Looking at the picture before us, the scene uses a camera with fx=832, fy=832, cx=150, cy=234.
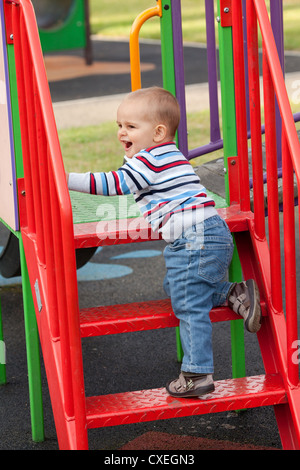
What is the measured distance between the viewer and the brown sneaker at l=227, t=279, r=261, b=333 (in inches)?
105

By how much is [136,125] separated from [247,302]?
2.22ft

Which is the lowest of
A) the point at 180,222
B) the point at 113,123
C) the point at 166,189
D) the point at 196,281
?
the point at 113,123

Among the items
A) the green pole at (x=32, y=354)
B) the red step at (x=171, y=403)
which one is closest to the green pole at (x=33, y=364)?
the green pole at (x=32, y=354)

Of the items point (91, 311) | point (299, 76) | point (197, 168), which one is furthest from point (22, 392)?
point (299, 76)

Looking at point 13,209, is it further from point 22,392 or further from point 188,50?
point 188,50

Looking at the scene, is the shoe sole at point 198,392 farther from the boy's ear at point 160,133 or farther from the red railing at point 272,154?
the boy's ear at point 160,133

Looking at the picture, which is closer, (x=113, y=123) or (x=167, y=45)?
(x=167, y=45)

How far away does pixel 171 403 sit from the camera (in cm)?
254

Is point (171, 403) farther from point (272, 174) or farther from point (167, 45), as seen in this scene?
point (167, 45)

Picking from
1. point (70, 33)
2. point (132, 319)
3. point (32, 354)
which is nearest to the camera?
point (132, 319)

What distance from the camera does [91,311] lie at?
289 centimetres

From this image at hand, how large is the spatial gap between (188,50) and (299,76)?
409 cm

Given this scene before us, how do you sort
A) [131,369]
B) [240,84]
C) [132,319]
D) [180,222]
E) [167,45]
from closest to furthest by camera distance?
[180,222] → [132,319] → [240,84] → [167,45] → [131,369]

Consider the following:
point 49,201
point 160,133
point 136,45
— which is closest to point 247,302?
point 160,133
